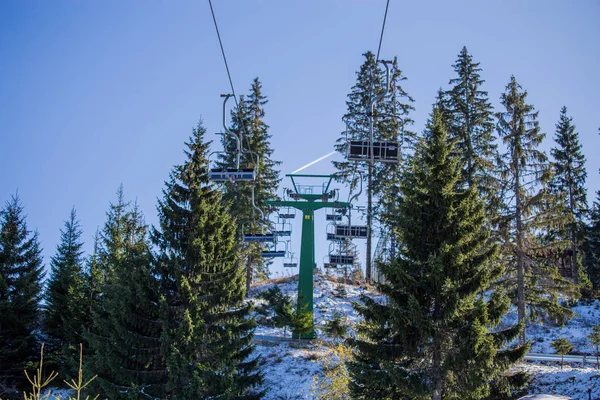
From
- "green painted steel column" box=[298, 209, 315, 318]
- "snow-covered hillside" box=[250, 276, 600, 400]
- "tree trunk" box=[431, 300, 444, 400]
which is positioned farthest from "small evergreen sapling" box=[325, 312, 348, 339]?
"tree trunk" box=[431, 300, 444, 400]

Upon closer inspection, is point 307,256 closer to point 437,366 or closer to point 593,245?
point 437,366

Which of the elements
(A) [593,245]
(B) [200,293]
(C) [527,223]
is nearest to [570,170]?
(A) [593,245]

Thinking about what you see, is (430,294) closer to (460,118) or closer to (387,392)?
(387,392)

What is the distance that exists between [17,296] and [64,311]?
2.48 metres

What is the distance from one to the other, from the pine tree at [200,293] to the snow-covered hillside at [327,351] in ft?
7.60

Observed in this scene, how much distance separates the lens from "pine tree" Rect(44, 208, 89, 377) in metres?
26.5

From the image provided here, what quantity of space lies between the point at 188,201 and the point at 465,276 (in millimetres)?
11263

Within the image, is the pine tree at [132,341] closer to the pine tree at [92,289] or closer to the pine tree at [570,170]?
the pine tree at [92,289]

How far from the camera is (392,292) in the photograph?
51.7 feet

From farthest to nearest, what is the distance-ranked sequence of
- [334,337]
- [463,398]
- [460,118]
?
[460,118], [334,337], [463,398]

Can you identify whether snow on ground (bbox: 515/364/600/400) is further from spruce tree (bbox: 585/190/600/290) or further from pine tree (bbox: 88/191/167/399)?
spruce tree (bbox: 585/190/600/290)

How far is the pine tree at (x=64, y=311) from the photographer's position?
2645cm

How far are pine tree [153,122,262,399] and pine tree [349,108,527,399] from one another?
18.3 feet

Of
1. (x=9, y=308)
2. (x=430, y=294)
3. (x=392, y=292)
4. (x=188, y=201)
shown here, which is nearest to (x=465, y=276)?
(x=430, y=294)
